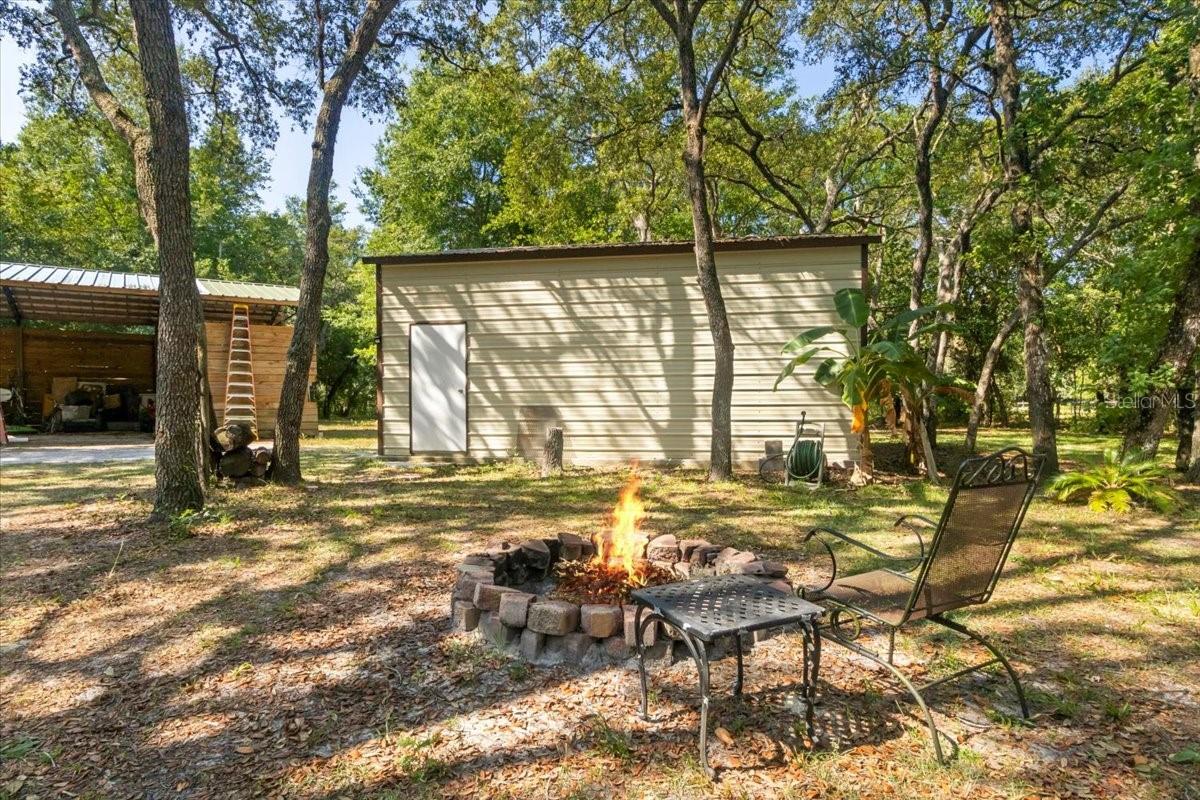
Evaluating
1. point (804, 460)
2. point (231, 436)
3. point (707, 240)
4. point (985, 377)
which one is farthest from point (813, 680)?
point (985, 377)

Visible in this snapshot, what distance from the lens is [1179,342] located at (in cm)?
650

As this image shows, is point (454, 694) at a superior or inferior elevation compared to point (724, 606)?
inferior

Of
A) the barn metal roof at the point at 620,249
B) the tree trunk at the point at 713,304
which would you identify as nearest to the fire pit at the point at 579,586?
the tree trunk at the point at 713,304

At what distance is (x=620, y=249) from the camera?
9.02 m

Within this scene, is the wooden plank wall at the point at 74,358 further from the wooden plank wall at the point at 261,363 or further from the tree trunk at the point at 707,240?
the tree trunk at the point at 707,240

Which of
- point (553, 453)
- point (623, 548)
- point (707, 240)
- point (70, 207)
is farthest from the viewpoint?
point (70, 207)

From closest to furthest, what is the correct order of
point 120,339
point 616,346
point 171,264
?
1. point 171,264
2. point 616,346
3. point 120,339

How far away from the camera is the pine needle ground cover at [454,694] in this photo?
6.65 feet

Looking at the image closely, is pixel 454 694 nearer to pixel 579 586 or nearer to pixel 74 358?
pixel 579 586

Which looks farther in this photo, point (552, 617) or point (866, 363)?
point (866, 363)

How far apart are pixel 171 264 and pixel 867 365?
7734 millimetres

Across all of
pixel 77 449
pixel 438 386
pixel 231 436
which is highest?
pixel 438 386

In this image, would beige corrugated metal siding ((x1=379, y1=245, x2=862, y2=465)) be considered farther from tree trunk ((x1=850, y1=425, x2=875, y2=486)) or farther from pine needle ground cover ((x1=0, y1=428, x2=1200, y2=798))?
pine needle ground cover ((x1=0, y1=428, x2=1200, y2=798))

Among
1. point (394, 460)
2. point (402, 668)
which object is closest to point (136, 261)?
point (394, 460)
